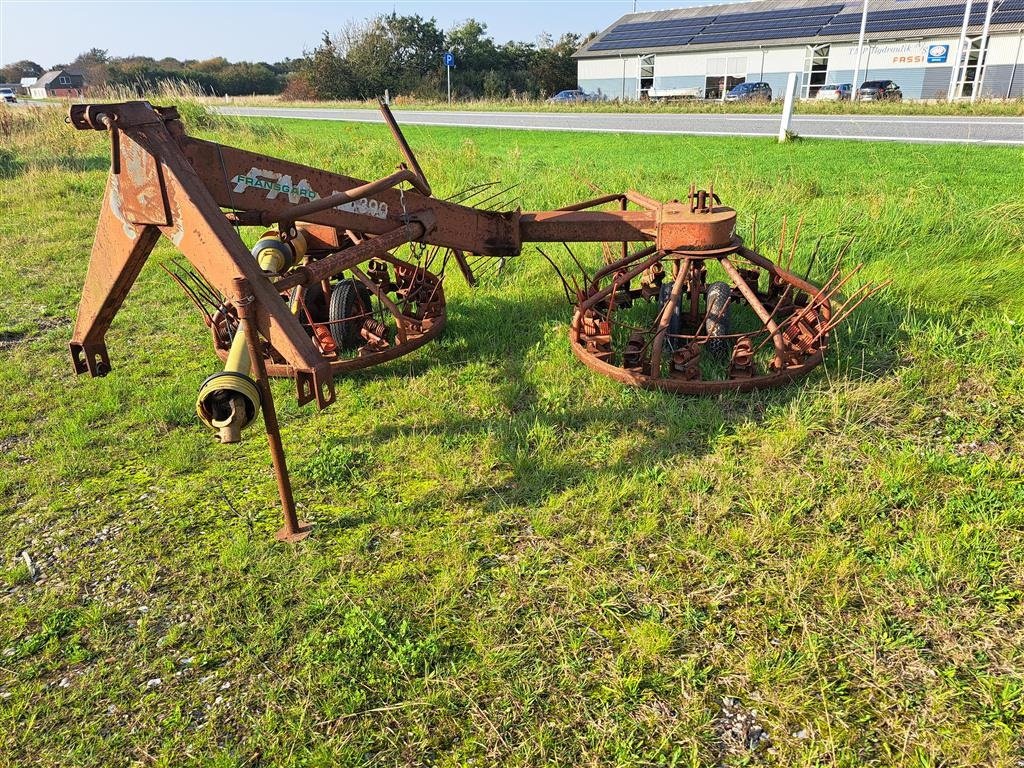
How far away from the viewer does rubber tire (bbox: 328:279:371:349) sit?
488cm

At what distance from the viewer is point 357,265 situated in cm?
432

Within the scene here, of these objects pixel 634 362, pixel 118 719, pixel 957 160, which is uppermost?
pixel 957 160

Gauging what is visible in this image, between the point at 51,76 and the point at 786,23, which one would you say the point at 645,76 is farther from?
the point at 51,76

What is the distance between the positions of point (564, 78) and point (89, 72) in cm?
4410

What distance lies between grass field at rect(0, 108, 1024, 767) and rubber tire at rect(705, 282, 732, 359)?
50 centimetres

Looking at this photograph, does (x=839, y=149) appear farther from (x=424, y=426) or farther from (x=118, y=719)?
(x=118, y=719)

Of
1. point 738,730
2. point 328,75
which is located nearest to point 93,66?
point 328,75

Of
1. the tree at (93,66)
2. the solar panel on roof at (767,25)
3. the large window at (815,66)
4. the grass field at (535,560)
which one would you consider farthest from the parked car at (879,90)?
the tree at (93,66)

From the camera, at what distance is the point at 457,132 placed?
56.2ft

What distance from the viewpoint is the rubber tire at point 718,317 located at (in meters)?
4.33

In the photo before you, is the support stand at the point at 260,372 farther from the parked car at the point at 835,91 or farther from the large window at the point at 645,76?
the large window at the point at 645,76

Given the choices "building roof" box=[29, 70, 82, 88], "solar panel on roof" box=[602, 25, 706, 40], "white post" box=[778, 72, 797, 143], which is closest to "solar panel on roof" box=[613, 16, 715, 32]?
"solar panel on roof" box=[602, 25, 706, 40]

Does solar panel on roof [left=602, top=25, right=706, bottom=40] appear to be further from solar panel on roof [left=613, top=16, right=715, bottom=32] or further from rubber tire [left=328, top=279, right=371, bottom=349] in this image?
rubber tire [left=328, top=279, right=371, bottom=349]

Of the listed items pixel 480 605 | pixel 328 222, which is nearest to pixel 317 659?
pixel 480 605
